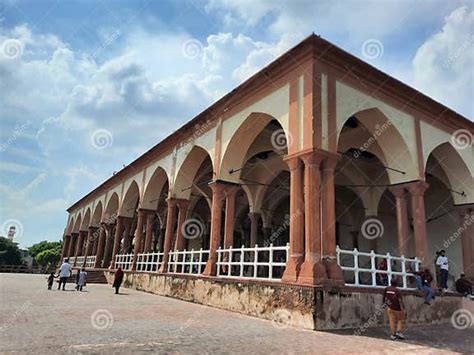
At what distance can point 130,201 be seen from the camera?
25.1 metres

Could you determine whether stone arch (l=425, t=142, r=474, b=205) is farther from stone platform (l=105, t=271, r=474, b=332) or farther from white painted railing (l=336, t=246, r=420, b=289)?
stone platform (l=105, t=271, r=474, b=332)

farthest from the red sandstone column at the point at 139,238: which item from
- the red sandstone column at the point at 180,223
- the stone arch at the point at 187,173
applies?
the stone arch at the point at 187,173

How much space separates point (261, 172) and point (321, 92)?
401 inches

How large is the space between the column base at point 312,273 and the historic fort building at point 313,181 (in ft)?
0.09

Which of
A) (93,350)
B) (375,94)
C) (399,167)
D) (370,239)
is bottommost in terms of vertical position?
(93,350)

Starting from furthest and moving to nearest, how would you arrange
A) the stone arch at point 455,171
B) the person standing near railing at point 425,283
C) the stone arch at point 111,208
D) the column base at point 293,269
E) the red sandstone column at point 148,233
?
1. the stone arch at point 111,208
2. the red sandstone column at point 148,233
3. the stone arch at point 455,171
4. the person standing near railing at point 425,283
5. the column base at point 293,269

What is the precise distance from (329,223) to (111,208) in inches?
875

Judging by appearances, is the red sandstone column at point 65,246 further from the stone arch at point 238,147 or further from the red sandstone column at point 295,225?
the red sandstone column at point 295,225

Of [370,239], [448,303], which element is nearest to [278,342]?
[448,303]

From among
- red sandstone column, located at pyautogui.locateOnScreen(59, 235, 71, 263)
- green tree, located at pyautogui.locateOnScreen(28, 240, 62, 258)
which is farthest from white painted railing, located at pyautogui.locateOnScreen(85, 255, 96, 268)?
green tree, located at pyautogui.locateOnScreen(28, 240, 62, 258)

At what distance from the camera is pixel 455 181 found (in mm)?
15539

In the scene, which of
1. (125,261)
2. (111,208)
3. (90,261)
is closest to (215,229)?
(125,261)

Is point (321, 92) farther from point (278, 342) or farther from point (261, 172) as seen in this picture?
point (261, 172)

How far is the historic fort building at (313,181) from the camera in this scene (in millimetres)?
9617
